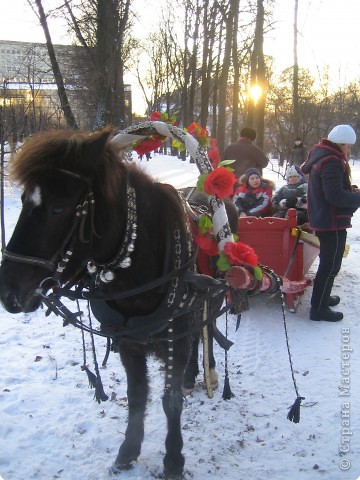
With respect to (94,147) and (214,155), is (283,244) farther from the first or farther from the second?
(94,147)

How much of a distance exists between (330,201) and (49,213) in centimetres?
305

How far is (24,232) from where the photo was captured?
1.76 meters

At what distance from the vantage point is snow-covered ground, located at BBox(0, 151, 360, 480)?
256 cm

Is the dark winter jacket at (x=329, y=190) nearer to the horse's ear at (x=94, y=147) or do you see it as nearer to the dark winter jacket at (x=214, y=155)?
the dark winter jacket at (x=214, y=155)

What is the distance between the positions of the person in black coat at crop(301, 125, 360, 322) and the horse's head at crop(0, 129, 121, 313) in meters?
2.82

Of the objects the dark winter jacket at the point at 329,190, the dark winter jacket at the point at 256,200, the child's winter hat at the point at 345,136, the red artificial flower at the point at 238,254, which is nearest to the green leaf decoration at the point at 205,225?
the red artificial flower at the point at 238,254

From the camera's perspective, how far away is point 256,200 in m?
5.74

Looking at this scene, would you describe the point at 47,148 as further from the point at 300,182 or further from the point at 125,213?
the point at 300,182

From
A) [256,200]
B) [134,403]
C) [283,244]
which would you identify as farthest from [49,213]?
[256,200]

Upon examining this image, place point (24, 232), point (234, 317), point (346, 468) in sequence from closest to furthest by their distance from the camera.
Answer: point (24, 232) < point (346, 468) < point (234, 317)

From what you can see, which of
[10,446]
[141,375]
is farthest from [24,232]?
[10,446]

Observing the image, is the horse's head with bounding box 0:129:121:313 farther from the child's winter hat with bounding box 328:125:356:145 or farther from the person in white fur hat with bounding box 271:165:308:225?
the person in white fur hat with bounding box 271:165:308:225

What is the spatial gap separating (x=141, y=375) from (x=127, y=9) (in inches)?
277

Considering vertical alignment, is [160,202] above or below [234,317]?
above
